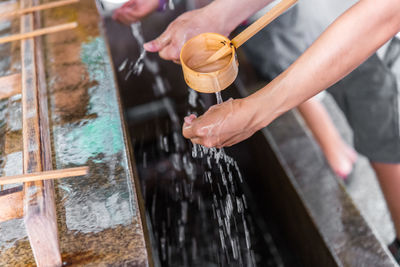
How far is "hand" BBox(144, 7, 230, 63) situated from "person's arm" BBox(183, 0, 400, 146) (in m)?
0.49

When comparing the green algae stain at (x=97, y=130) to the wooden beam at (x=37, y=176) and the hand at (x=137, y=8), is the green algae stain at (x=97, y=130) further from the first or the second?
the hand at (x=137, y=8)

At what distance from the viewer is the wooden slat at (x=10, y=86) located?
1.93 meters

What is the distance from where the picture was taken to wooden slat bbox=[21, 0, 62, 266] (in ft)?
4.42

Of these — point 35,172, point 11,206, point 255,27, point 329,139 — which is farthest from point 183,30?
point 329,139

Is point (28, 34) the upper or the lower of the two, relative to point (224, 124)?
upper

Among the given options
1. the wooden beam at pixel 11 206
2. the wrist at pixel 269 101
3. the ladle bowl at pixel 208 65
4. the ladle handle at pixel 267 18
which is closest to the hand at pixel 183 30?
the ladle bowl at pixel 208 65

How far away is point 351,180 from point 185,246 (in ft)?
5.30

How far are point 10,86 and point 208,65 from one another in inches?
42.7

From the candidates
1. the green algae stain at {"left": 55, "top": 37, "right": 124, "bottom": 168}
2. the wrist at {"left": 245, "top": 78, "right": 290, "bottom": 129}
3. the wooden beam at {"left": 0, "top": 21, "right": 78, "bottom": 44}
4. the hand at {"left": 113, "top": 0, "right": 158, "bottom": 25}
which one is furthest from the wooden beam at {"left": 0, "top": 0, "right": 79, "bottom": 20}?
the wrist at {"left": 245, "top": 78, "right": 290, "bottom": 129}

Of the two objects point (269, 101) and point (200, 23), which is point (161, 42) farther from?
point (269, 101)

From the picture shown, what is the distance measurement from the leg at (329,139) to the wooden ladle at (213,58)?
1.68 meters

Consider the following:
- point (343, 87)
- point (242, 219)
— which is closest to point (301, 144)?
point (343, 87)

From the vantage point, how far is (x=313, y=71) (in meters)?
1.50

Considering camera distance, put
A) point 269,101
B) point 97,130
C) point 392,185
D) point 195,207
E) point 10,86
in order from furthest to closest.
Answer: point 195,207
point 392,185
point 10,86
point 97,130
point 269,101
